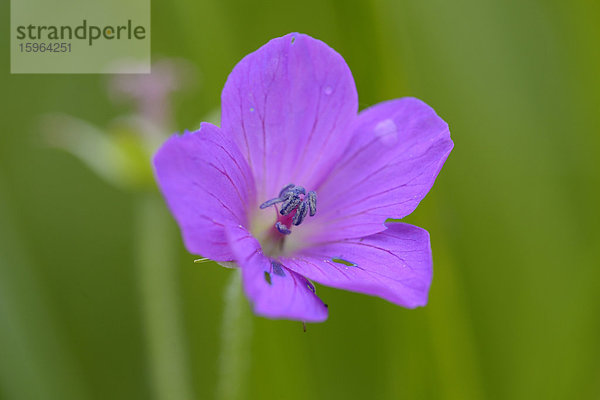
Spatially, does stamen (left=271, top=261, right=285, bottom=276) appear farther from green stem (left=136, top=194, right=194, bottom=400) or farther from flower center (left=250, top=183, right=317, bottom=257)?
green stem (left=136, top=194, right=194, bottom=400)

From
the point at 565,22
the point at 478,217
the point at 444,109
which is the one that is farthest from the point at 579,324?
the point at 565,22

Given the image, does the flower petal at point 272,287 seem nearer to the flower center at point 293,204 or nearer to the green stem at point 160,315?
the flower center at point 293,204

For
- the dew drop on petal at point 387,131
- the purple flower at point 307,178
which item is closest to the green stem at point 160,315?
the purple flower at point 307,178

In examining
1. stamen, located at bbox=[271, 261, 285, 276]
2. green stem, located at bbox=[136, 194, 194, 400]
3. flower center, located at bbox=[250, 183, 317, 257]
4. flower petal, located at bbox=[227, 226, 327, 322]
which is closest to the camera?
flower petal, located at bbox=[227, 226, 327, 322]

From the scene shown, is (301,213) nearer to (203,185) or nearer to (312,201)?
(312,201)

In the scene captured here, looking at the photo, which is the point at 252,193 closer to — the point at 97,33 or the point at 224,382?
the point at 224,382

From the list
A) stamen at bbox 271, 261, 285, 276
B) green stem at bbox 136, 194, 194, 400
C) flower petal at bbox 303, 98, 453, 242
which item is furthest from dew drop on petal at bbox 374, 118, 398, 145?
green stem at bbox 136, 194, 194, 400
